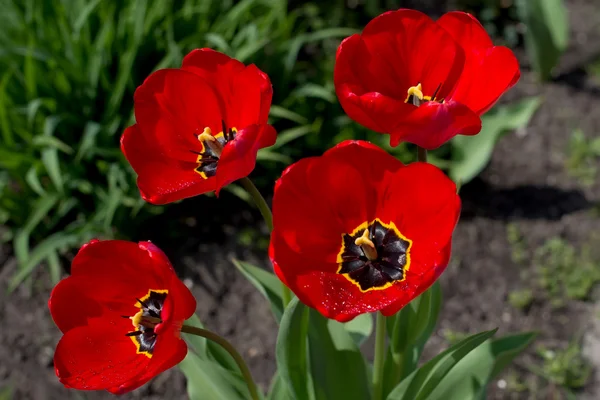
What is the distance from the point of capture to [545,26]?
3143 mm

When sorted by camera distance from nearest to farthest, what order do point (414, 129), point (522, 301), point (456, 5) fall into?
point (414, 129), point (522, 301), point (456, 5)

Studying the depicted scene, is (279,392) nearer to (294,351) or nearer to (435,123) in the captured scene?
(294,351)

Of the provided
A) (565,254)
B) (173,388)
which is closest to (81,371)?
(173,388)

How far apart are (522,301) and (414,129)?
165 centimetres

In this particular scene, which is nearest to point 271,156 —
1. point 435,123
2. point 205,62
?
point 205,62

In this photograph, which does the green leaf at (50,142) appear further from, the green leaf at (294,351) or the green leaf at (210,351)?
the green leaf at (294,351)

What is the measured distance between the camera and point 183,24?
292 cm

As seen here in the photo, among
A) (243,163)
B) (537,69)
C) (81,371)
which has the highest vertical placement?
(243,163)

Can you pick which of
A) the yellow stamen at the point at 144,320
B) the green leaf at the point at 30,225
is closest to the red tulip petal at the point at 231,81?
the yellow stamen at the point at 144,320

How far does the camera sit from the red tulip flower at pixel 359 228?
106 cm

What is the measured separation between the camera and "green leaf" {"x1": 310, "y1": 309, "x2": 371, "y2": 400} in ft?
4.96

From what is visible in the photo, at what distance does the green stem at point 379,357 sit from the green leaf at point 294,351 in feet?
0.43

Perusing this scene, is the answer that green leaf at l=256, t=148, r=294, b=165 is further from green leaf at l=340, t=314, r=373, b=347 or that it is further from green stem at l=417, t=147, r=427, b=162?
green stem at l=417, t=147, r=427, b=162

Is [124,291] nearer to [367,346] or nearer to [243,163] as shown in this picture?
[243,163]
